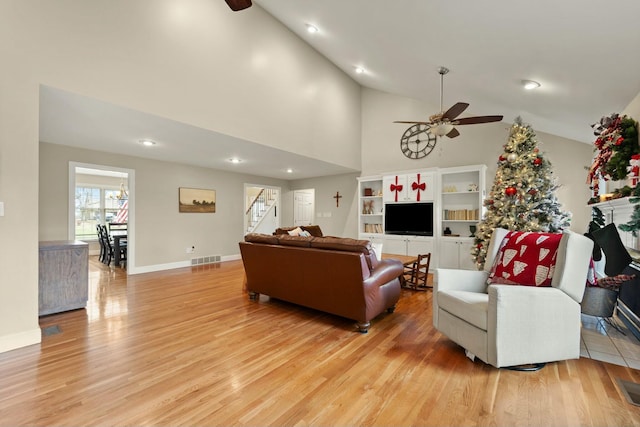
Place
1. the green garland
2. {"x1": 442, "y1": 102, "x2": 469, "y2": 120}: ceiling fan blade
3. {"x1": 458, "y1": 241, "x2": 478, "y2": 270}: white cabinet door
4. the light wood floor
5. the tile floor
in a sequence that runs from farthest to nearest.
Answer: {"x1": 458, "y1": 241, "x2": 478, "y2": 270}: white cabinet door → {"x1": 442, "y1": 102, "x2": 469, "y2": 120}: ceiling fan blade → the green garland → the tile floor → the light wood floor

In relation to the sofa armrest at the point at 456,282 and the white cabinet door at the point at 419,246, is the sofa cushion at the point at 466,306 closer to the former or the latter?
the sofa armrest at the point at 456,282

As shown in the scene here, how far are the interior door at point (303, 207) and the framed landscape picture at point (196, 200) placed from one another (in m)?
2.64

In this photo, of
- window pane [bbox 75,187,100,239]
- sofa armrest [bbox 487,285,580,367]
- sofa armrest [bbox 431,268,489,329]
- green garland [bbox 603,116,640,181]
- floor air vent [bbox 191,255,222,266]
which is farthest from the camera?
window pane [bbox 75,187,100,239]

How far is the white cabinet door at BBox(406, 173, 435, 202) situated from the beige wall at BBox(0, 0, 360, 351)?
191 cm

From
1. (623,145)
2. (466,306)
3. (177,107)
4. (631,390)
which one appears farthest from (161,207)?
(623,145)

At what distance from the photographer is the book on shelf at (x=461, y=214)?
5.72 meters

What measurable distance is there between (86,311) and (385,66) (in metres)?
5.62

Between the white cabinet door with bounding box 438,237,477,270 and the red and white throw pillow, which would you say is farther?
the white cabinet door with bounding box 438,237,477,270

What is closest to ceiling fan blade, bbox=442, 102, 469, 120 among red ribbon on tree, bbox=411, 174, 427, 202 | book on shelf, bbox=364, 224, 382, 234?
red ribbon on tree, bbox=411, 174, 427, 202

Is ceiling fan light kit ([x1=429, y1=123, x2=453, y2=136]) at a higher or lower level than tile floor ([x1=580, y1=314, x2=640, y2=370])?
higher

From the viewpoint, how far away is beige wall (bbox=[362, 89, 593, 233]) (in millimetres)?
5090

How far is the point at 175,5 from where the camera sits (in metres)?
3.76

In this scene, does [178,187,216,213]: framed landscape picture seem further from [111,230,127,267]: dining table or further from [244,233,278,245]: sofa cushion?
[244,233,278,245]: sofa cushion

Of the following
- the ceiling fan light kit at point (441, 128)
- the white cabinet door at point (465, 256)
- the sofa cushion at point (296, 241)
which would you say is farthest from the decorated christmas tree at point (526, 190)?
the sofa cushion at point (296, 241)
